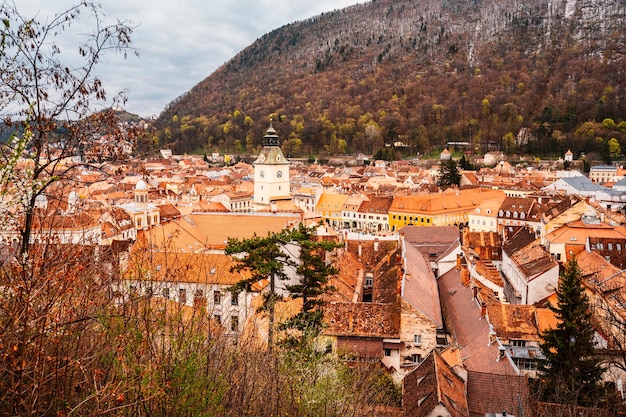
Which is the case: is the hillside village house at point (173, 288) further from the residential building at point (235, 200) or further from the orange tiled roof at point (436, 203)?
the residential building at point (235, 200)

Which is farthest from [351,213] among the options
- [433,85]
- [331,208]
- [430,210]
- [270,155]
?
[433,85]

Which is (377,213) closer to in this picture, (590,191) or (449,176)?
(449,176)

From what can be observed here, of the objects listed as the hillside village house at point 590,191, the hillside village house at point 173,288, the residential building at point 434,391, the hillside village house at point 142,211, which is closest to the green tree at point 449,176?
the hillside village house at point 590,191

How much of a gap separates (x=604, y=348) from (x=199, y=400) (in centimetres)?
1474

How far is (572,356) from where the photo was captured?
15.0 metres

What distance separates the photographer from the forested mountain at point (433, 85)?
107 m

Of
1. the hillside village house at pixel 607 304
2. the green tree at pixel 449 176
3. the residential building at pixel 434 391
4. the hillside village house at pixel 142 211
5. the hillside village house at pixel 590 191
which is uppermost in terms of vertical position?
the green tree at pixel 449 176

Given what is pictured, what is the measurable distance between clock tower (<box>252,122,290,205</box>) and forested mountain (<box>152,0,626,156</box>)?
209 ft

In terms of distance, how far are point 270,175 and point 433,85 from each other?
339 feet

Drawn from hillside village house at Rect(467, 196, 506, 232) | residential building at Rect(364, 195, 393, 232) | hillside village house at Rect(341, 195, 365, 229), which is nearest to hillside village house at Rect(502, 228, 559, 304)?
hillside village house at Rect(467, 196, 506, 232)

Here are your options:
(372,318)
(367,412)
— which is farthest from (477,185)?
(367,412)

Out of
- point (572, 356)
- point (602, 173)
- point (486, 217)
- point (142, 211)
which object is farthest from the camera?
point (602, 173)

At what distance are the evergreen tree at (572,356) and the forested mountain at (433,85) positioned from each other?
82.7 meters

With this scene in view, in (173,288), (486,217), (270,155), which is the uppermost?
(270,155)
